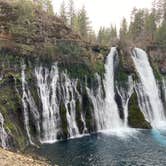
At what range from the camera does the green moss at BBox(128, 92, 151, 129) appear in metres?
55.3

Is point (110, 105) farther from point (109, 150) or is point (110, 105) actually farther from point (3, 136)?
point (3, 136)

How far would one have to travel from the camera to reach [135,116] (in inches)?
2244

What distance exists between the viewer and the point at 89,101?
54312mm

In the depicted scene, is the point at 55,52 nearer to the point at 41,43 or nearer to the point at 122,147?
the point at 41,43

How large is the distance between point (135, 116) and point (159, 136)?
29.2 feet

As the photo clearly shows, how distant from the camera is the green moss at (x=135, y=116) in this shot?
55.3 metres

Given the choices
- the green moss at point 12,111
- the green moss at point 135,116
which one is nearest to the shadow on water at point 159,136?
the green moss at point 135,116

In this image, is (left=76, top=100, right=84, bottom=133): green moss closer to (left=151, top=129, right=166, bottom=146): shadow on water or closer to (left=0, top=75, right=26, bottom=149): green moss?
(left=0, top=75, right=26, bottom=149): green moss

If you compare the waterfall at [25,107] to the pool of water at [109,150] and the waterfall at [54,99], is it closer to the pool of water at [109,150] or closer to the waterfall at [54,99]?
the waterfall at [54,99]

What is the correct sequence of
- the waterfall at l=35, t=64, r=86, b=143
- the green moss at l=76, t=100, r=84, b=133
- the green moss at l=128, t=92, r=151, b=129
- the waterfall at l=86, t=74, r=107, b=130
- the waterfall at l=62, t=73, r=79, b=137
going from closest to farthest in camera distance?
the waterfall at l=35, t=64, r=86, b=143
the waterfall at l=62, t=73, r=79, b=137
the green moss at l=76, t=100, r=84, b=133
the waterfall at l=86, t=74, r=107, b=130
the green moss at l=128, t=92, r=151, b=129

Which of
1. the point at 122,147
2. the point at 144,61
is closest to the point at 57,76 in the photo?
the point at 122,147

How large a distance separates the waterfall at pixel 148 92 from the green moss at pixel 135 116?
2.32 meters

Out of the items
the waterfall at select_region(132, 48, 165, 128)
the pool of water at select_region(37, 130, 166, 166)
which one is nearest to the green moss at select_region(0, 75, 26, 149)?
the pool of water at select_region(37, 130, 166, 166)

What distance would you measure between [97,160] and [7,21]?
100.0 feet
